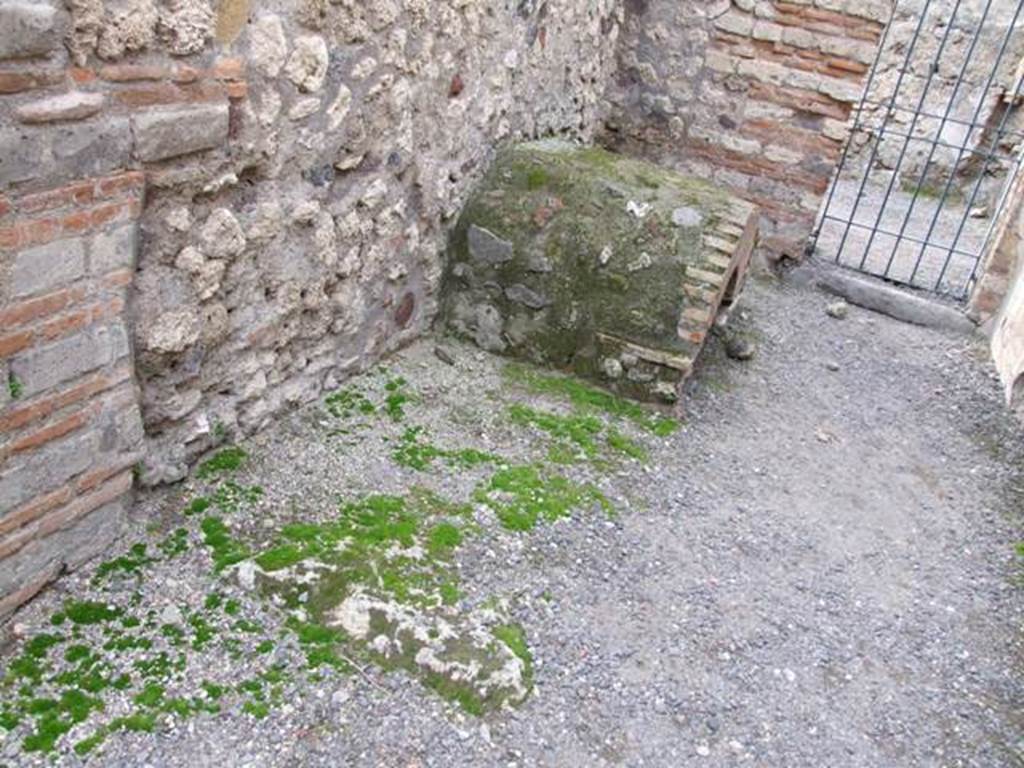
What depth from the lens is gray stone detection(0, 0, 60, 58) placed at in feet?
5.86

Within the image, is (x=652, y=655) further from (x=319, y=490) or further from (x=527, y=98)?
(x=527, y=98)

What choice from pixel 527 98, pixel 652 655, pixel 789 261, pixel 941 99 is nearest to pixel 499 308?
pixel 527 98

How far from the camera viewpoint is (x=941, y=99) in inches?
389

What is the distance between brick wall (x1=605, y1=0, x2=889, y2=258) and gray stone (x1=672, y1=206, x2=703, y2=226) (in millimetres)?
2258

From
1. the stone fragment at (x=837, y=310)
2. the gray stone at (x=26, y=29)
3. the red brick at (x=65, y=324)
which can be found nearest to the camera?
the gray stone at (x=26, y=29)

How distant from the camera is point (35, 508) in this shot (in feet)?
7.32

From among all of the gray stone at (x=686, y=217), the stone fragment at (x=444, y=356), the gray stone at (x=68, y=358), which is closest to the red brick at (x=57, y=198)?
the gray stone at (x=68, y=358)

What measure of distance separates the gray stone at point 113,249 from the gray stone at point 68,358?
6.5 inches

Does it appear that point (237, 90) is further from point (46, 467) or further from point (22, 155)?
point (46, 467)

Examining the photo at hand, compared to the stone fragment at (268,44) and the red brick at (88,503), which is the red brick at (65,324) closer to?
the red brick at (88,503)

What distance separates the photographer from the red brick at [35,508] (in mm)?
2156

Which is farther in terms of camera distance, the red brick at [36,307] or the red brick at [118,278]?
the red brick at [118,278]

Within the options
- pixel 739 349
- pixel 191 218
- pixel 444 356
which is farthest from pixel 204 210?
pixel 739 349

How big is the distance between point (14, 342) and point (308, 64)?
50.6 inches
